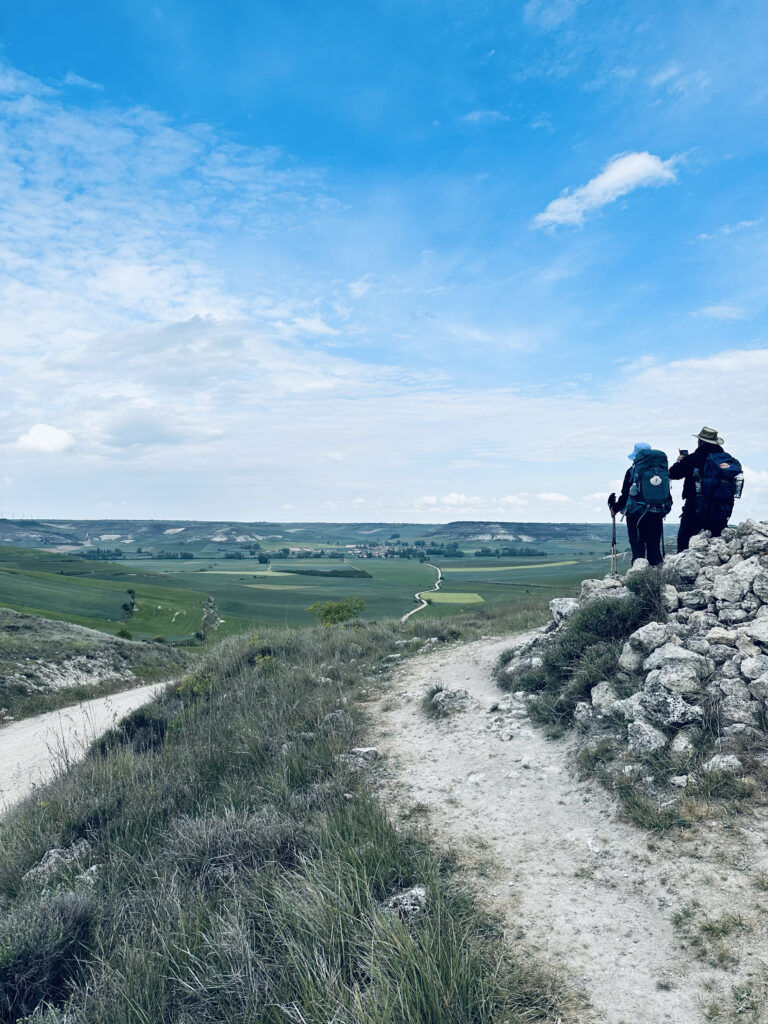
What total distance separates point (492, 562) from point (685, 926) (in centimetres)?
12217

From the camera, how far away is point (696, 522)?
35.1ft

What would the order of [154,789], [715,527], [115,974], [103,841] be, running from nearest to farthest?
[115,974], [103,841], [154,789], [715,527]

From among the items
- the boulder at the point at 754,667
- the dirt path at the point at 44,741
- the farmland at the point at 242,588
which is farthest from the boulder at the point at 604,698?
the farmland at the point at 242,588

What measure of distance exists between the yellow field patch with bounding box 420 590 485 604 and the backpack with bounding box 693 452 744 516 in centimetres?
5117

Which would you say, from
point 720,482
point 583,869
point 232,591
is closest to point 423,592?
point 232,591

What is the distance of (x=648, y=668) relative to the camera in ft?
24.3

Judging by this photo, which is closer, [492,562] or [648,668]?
[648,668]

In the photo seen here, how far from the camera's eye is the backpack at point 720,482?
9812mm

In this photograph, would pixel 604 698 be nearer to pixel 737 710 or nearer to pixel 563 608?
pixel 737 710

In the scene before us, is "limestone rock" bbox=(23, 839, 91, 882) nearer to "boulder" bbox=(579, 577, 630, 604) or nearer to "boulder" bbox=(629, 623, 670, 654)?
"boulder" bbox=(629, 623, 670, 654)

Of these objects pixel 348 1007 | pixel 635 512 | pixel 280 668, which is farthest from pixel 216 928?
pixel 635 512

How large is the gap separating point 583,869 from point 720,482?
297 inches

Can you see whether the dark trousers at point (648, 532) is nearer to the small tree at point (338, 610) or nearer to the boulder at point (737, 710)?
the boulder at point (737, 710)

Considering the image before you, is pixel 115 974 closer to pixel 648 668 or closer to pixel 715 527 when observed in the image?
pixel 648 668
